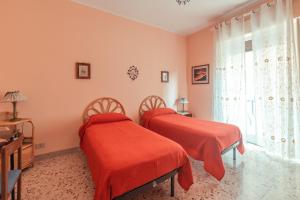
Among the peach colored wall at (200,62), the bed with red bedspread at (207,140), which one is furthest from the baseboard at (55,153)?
the peach colored wall at (200,62)

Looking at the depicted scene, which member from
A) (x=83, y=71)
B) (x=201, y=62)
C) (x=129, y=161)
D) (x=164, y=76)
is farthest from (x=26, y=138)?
(x=201, y=62)

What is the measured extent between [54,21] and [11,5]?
58 centimetres

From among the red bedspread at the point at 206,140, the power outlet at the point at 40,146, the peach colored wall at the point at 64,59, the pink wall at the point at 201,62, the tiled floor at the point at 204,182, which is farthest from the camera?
the pink wall at the point at 201,62

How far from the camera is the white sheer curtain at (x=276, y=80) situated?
2434 millimetres

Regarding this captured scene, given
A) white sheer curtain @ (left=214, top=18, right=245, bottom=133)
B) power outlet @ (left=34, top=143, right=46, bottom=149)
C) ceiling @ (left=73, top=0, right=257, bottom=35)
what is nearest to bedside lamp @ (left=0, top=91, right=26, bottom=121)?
power outlet @ (left=34, top=143, right=46, bottom=149)

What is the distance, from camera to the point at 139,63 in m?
3.71

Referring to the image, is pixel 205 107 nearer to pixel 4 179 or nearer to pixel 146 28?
pixel 146 28

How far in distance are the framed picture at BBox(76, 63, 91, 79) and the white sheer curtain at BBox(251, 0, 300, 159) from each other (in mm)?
3236

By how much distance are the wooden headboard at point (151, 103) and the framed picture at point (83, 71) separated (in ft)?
4.77

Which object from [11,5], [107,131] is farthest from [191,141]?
[11,5]

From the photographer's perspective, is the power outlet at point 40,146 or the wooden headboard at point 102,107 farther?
the wooden headboard at point 102,107

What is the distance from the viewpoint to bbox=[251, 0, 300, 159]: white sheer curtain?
243cm

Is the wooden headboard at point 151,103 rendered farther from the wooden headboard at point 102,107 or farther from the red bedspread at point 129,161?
the red bedspread at point 129,161

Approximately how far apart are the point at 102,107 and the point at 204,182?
2.33 meters
